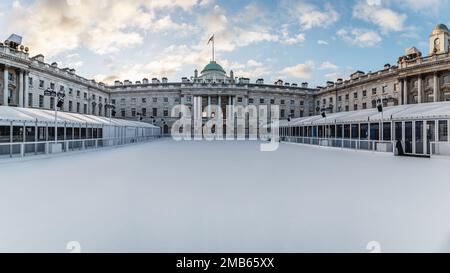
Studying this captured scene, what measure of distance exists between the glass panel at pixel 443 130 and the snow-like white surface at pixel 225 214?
9152mm

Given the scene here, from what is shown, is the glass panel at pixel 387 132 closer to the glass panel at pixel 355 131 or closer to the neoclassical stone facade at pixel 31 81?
the glass panel at pixel 355 131

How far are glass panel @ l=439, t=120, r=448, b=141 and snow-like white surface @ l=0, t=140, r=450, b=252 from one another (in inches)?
360

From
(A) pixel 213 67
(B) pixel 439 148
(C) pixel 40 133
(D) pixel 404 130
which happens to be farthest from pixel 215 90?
(B) pixel 439 148

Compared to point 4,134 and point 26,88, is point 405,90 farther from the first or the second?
point 26,88

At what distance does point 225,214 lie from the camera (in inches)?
169

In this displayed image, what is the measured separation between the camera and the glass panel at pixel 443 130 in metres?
13.8

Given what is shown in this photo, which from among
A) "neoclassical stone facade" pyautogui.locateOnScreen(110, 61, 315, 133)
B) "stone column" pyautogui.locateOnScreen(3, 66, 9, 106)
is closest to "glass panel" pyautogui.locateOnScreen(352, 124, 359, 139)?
"neoclassical stone facade" pyautogui.locateOnScreen(110, 61, 315, 133)

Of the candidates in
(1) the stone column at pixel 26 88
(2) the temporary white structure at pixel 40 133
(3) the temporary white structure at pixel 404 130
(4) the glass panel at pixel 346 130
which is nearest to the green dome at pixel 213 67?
(1) the stone column at pixel 26 88

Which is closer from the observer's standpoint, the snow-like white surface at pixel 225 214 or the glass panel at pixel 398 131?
the snow-like white surface at pixel 225 214

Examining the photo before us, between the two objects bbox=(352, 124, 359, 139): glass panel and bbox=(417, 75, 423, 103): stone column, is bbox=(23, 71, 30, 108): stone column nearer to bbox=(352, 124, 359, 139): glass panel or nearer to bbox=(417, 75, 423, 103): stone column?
bbox=(352, 124, 359, 139): glass panel

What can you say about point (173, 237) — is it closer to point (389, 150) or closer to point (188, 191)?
point (188, 191)

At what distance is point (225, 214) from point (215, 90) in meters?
52.5

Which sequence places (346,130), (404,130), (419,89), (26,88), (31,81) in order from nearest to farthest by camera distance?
(404,130)
(346,130)
(26,88)
(419,89)
(31,81)
